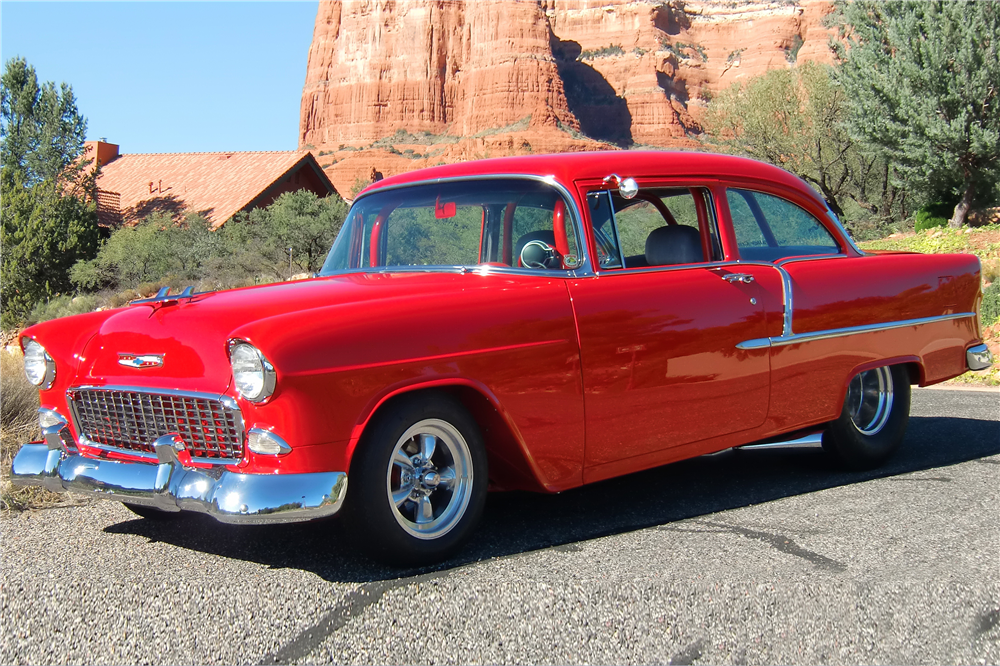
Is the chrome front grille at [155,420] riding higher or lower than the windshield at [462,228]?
lower

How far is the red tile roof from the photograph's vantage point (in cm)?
3247

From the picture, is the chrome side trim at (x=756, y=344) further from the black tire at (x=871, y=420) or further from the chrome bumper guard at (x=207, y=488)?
the chrome bumper guard at (x=207, y=488)

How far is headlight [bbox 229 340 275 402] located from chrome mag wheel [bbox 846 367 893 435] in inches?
137

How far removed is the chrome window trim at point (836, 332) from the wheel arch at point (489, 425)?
1274mm

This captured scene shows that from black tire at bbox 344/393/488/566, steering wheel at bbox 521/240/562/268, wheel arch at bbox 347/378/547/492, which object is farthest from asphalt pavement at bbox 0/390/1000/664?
steering wheel at bbox 521/240/562/268

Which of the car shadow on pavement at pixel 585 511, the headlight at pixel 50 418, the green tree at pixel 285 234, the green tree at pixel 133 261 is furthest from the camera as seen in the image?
the green tree at pixel 133 261

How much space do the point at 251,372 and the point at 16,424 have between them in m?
3.78

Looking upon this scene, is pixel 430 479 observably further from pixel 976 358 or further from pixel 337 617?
pixel 976 358

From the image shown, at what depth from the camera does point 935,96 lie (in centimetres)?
2164

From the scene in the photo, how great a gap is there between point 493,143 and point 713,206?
279ft

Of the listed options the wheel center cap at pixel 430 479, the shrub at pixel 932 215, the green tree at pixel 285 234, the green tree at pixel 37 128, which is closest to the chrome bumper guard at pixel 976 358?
the wheel center cap at pixel 430 479

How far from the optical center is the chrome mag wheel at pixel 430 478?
11.1 ft

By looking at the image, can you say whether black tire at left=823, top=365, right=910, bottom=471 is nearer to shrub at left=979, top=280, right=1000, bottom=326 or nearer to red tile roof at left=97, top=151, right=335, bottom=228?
shrub at left=979, top=280, right=1000, bottom=326

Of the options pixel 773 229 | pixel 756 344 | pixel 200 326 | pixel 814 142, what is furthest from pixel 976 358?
pixel 814 142
